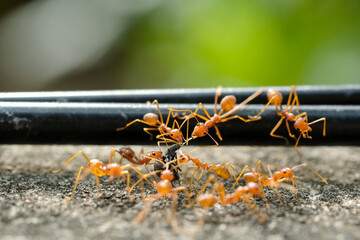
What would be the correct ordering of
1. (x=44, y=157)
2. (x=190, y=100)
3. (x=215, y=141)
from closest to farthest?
(x=215, y=141) → (x=190, y=100) → (x=44, y=157)

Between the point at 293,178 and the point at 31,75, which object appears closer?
the point at 293,178

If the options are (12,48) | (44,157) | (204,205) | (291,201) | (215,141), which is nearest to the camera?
(204,205)

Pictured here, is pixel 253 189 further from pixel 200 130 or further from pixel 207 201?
pixel 200 130

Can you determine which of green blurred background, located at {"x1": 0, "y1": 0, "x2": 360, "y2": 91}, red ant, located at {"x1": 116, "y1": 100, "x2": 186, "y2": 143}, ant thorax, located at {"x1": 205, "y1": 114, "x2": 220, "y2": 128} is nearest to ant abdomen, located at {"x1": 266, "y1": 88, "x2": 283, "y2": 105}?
ant thorax, located at {"x1": 205, "y1": 114, "x2": 220, "y2": 128}

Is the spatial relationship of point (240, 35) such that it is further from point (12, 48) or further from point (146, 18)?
point (12, 48)

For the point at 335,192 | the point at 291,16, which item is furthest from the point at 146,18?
the point at 335,192

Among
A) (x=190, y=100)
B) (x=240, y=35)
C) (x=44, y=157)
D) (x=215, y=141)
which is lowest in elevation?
(x=44, y=157)

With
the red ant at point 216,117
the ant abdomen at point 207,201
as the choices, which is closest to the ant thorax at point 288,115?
the red ant at point 216,117
